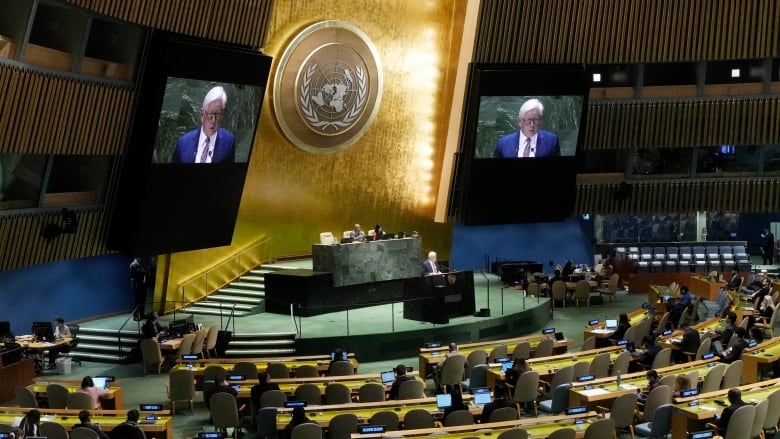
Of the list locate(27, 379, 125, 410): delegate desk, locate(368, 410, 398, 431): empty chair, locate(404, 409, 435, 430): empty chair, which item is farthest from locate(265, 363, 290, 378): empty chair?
locate(404, 409, 435, 430): empty chair

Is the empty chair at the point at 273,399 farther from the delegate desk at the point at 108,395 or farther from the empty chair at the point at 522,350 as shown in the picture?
the empty chair at the point at 522,350

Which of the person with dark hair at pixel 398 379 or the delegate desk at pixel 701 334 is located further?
the delegate desk at pixel 701 334

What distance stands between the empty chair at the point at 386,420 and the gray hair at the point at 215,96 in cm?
1051

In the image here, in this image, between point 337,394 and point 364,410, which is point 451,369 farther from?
point 364,410

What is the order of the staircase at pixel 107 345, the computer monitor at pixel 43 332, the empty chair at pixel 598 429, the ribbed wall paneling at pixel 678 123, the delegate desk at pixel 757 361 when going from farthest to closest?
1. the ribbed wall paneling at pixel 678 123
2. the staircase at pixel 107 345
3. the computer monitor at pixel 43 332
4. the delegate desk at pixel 757 361
5. the empty chair at pixel 598 429

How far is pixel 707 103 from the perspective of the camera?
28.6 m

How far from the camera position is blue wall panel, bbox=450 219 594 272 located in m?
31.4

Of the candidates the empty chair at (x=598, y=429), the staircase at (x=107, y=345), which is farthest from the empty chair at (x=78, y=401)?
the empty chair at (x=598, y=429)

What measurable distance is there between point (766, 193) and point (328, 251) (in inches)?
530

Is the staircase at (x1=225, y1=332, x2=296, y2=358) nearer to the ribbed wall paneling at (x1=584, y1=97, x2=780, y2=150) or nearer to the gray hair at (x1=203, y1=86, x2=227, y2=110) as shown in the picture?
the gray hair at (x1=203, y1=86, x2=227, y2=110)

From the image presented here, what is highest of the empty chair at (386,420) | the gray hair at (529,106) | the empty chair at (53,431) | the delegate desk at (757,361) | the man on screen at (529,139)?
the gray hair at (529,106)

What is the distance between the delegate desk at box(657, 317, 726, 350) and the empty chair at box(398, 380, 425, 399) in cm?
559

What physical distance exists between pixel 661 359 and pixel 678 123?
42.2 ft

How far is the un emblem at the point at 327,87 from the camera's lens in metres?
25.3
